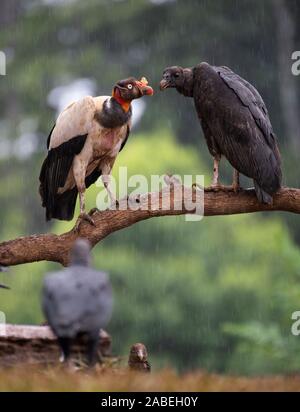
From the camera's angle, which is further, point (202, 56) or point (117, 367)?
point (202, 56)

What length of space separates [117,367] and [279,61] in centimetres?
1299

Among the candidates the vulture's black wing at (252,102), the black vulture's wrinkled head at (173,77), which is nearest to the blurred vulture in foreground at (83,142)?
the black vulture's wrinkled head at (173,77)

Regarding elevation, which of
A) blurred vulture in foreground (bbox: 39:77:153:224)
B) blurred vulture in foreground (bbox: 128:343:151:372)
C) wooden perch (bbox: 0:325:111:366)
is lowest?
blurred vulture in foreground (bbox: 128:343:151:372)

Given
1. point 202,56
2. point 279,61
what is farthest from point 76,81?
point 279,61

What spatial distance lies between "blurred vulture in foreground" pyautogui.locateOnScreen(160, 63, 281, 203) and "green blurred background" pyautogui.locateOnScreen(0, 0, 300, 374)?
4458mm

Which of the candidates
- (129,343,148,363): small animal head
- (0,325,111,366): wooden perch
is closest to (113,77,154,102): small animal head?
(129,343,148,363): small animal head

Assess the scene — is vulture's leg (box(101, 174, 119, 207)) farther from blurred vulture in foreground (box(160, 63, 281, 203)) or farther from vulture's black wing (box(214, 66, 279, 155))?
vulture's black wing (box(214, 66, 279, 155))

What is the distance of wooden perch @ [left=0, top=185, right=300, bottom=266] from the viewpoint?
5.82 metres

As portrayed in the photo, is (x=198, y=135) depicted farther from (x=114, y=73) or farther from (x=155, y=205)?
(x=155, y=205)

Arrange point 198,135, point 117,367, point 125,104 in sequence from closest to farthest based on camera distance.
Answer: point 117,367 < point 125,104 < point 198,135

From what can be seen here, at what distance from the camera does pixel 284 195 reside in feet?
19.5

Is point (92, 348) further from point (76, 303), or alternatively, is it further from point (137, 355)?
point (137, 355)

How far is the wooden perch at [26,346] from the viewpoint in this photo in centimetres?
436
